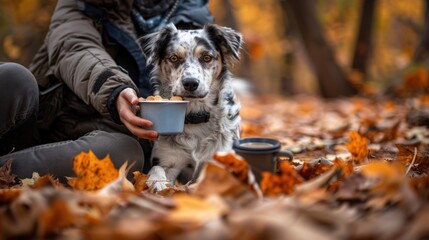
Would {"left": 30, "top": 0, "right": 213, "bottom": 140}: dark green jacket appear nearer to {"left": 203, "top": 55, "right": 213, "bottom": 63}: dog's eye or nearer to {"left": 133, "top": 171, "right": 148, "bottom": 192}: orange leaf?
{"left": 203, "top": 55, "right": 213, "bottom": 63}: dog's eye

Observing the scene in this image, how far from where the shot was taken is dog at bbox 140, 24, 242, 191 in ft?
8.55

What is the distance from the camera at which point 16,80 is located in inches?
93.0

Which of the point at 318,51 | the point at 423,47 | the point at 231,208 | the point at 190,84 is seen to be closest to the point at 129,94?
the point at 190,84

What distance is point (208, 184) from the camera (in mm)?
1613

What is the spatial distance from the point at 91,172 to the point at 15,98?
709 mm

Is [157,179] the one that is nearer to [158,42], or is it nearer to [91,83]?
[91,83]

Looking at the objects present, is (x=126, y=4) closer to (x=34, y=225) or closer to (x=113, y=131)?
(x=113, y=131)

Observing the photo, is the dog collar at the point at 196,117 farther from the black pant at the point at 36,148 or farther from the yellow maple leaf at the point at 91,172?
the yellow maple leaf at the point at 91,172

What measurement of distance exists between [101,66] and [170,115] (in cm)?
63

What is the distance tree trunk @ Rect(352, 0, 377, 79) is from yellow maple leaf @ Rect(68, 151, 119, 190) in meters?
8.33

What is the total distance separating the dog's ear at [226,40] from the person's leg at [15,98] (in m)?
1.04

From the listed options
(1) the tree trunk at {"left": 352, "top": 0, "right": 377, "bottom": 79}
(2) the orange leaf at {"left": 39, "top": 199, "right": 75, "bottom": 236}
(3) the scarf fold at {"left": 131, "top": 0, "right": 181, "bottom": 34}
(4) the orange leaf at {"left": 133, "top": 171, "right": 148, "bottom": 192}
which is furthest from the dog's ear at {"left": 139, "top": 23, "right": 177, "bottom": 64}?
(1) the tree trunk at {"left": 352, "top": 0, "right": 377, "bottom": 79}

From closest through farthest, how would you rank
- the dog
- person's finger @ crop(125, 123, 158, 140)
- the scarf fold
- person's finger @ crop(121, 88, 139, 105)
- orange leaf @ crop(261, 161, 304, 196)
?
1. orange leaf @ crop(261, 161, 304, 196)
2. person's finger @ crop(125, 123, 158, 140)
3. person's finger @ crop(121, 88, 139, 105)
4. the dog
5. the scarf fold

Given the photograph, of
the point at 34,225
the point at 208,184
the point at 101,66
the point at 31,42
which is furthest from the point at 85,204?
the point at 31,42
